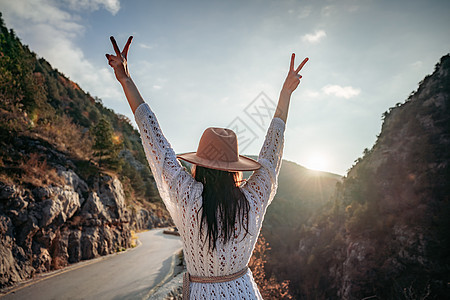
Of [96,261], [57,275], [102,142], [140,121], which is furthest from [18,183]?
[140,121]


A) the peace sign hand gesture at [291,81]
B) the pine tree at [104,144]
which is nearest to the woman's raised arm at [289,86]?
the peace sign hand gesture at [291,81]

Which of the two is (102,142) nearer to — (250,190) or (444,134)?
(250,190)

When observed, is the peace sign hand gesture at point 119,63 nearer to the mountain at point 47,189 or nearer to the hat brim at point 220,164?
the hat brim at point 220,164

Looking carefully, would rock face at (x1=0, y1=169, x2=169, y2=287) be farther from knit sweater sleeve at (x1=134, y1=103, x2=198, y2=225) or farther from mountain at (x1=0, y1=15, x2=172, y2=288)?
knit sweater sleeve at (x1=134, y1=103, x2=198, y2=225)

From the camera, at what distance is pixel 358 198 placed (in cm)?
2092

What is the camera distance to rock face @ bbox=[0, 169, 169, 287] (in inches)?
291

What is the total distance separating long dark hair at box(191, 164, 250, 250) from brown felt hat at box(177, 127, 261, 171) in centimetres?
6

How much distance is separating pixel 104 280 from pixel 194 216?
27.7ft

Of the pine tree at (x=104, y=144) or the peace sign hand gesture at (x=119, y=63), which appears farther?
the pine tree at (x=104, y=144)

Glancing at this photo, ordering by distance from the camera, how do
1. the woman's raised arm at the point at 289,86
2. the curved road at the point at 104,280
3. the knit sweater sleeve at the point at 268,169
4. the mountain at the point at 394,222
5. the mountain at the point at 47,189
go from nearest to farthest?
the knit sweater sleeve at the point at 268,169 < the woman's raised arm at the point at 289,86 < the curved road at the point at 104,280 < the mountain at the point at 47,189 < the mountain at the point at 394,222

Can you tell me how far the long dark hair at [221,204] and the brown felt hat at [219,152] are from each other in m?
0.06

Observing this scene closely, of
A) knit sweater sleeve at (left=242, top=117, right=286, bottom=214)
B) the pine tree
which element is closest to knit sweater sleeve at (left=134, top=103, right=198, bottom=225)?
knit sweater sleeve at (left=242, top=117, right=286, bottom=214)

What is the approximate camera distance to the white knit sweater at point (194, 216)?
1.14 meters

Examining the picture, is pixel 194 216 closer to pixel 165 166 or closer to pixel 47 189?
pixel 165 166
